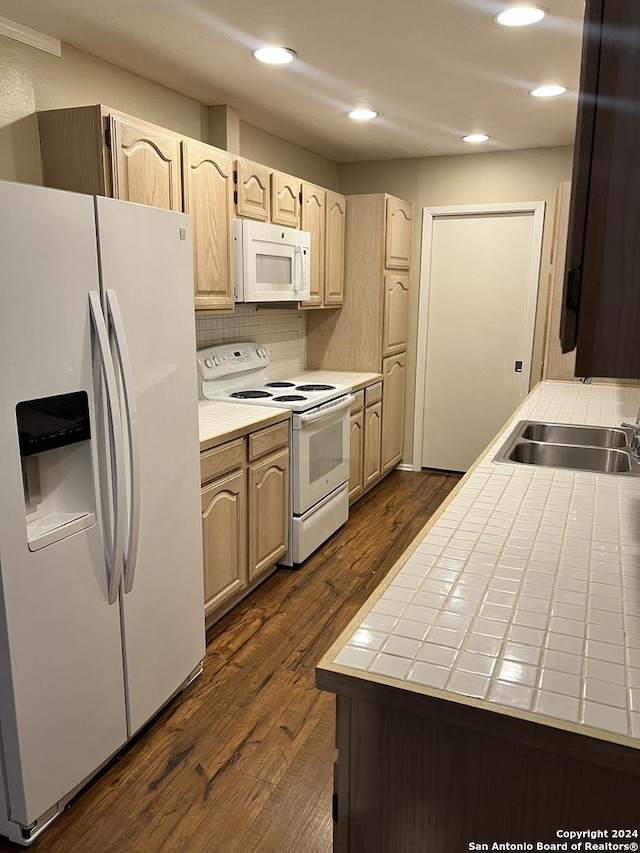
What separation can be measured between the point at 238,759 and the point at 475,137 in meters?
3.86

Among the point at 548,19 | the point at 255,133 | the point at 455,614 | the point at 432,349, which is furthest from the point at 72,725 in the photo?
the point at 432,349

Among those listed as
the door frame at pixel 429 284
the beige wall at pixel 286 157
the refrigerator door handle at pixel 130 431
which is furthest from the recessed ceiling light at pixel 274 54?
the door frame at pixel 429 284

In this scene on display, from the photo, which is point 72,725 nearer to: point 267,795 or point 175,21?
point 267,795

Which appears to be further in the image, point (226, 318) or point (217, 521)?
point (226, 318)

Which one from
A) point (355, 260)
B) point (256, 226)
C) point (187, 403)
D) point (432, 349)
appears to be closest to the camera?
point (187, 403)

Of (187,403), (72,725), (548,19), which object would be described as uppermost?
(548,19)

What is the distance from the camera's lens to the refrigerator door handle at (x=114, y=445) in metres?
1.77

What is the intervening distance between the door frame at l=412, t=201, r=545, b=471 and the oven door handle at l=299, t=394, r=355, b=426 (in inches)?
54.5

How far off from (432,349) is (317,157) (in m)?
1.72

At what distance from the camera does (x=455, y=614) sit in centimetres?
118

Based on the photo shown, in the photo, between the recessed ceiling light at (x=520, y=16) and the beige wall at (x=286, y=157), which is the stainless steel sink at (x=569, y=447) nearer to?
the recessed ceiling light at (x=520, y=16)

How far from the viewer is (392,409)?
195 inches

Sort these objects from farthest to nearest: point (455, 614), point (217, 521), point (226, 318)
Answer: point (226, 318) → point (217, 521) → point (455, 614)

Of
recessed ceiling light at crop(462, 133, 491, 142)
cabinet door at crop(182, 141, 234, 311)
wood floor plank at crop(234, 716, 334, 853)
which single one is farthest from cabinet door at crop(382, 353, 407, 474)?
wood floor plank at crop(234, 716, 334, 853)
